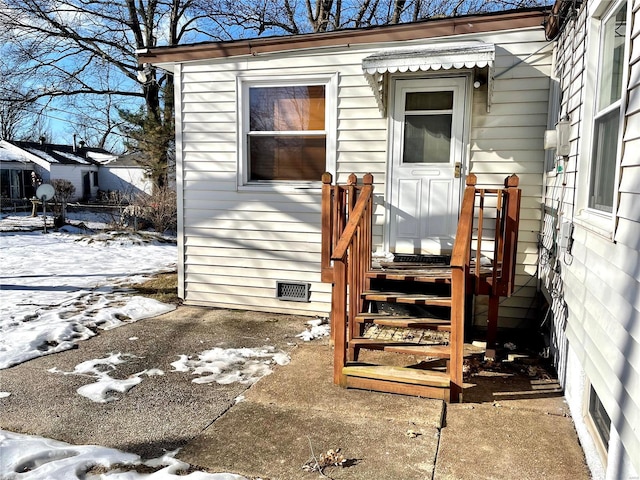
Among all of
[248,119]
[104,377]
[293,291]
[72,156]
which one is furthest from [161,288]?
[72,156]

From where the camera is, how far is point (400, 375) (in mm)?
3309

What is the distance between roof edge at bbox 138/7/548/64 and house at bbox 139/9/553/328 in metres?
0.01

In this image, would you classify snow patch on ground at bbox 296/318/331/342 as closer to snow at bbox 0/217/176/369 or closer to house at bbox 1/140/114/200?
snow at bbox 0/217/176/369

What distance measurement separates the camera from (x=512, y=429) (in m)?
2.88

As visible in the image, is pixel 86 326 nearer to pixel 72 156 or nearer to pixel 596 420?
pixel 596 420

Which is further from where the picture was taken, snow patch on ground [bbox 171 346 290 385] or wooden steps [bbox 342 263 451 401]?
snow patch on ground [bbox 171 346 290 385]

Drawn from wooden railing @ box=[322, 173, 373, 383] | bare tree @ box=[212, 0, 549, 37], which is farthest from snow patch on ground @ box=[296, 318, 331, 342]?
bare tree @ box=[212, 0, 549, 37]

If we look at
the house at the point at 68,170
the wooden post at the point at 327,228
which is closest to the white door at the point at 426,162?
the wooden post at the point at 327,228

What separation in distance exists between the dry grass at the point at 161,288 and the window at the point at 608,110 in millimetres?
4869

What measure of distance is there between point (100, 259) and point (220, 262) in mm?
4781

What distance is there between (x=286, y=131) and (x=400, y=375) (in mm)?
3200

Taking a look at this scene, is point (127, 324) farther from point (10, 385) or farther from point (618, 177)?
point (618, 177)

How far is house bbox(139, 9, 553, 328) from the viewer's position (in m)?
4.58

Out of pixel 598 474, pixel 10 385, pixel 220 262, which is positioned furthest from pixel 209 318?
pixel 598 474
